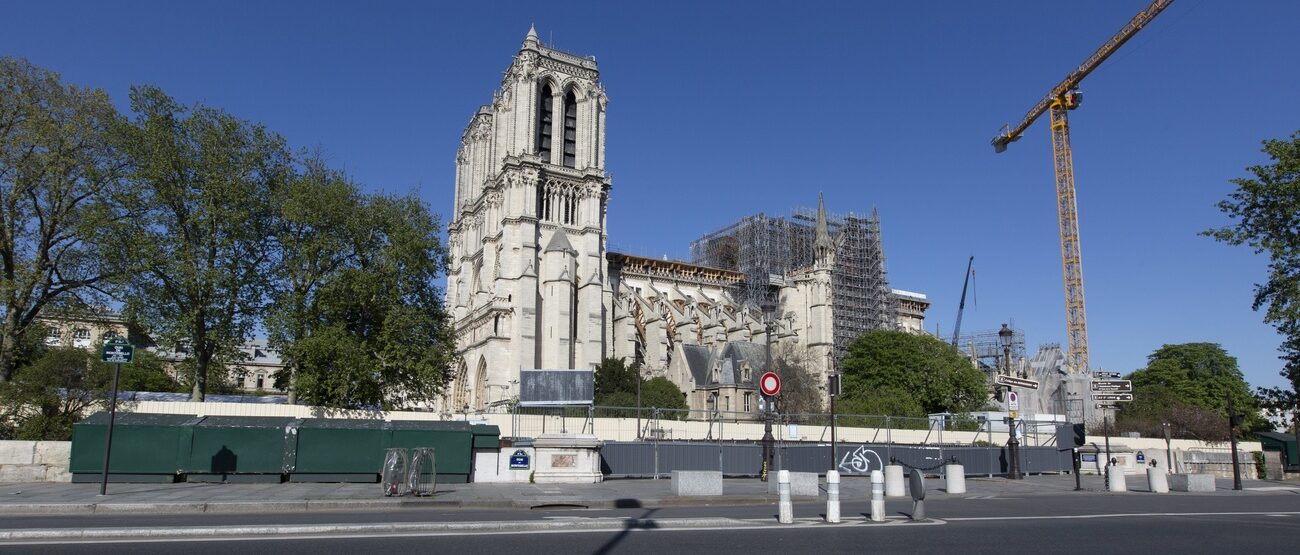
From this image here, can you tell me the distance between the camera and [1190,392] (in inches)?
2633

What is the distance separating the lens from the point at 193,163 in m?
30.3

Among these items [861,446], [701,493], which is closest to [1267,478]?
[861,446]

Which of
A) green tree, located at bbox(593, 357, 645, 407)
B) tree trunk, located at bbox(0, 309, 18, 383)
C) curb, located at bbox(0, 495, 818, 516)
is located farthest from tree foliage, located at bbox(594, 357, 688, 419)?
curb, located at bbox(0, 495, 818, 516)

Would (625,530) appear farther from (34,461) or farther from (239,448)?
(34,461)

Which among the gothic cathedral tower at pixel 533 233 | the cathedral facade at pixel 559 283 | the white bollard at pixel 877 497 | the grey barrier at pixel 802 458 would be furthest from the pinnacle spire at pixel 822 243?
the white bollard at pixel 877 497

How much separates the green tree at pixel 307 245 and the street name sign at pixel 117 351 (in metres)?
12.7

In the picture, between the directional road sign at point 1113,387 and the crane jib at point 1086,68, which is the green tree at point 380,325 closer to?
the directional road sign at point 1113,387

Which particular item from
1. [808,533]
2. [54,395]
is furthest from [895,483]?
[54,395]

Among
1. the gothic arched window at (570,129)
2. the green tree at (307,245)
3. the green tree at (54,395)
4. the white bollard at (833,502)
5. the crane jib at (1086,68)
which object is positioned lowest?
the white bollard at (833,502)

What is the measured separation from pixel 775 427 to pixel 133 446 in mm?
26502

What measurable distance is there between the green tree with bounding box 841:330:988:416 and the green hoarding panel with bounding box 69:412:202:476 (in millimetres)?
45374

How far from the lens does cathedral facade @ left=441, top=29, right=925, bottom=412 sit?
59219mm

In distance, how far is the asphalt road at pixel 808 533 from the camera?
8.98 m

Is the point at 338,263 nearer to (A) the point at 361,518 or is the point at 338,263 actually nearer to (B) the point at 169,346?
(B) the point at 169,346
